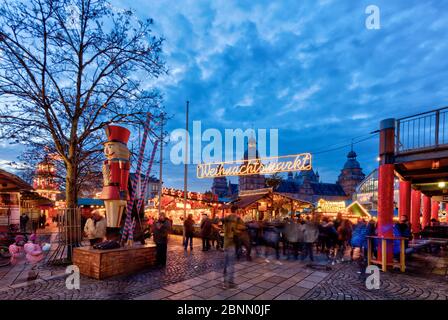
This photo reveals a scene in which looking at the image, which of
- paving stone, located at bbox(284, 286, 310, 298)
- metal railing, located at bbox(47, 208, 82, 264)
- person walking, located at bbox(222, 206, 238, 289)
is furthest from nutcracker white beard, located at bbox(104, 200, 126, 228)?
paving stone, located at bbox(284, 286, 310, 298)

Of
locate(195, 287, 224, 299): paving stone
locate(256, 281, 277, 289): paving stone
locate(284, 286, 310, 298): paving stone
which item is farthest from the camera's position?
locate(256, 281, 277, 289): paving stone

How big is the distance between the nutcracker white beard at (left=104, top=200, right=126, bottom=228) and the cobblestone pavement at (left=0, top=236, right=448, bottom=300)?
1663mm

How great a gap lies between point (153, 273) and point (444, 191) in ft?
69.2

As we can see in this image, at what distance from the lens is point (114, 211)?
755 centimetres

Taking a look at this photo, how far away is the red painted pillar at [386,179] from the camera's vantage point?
8.55m

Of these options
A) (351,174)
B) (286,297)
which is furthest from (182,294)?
(351,174)

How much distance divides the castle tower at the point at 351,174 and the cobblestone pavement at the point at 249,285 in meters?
111

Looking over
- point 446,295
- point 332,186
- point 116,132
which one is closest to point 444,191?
point 446,295

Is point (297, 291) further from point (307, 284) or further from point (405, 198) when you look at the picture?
point (405, 198)

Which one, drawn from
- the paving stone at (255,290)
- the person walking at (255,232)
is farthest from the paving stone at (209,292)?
the person walking at (255,232)

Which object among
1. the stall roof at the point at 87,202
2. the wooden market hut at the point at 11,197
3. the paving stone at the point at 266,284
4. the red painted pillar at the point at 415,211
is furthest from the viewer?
the stall roof at the point at 87,202

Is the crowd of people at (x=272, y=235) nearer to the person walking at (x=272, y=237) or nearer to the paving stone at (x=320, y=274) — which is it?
the person walking at (x=272, y=237)

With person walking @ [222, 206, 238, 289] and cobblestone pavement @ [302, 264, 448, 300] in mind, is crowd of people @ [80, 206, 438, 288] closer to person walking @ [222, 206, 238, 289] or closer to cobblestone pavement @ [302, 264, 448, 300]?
person walking @ [222, 206, 238, 289]

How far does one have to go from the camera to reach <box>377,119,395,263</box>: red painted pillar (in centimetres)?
855
